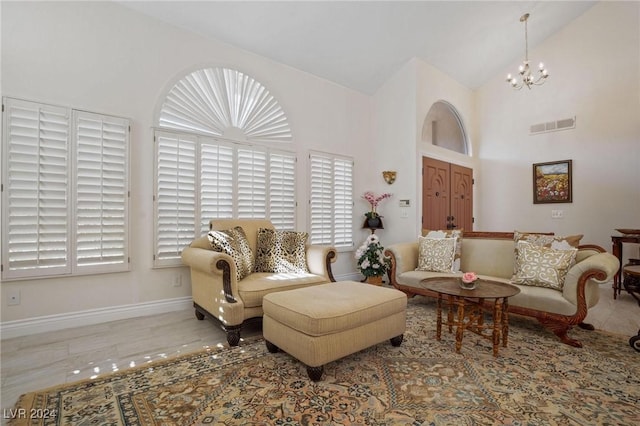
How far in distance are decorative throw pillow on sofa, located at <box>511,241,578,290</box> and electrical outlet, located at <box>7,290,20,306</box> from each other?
455 centimetres

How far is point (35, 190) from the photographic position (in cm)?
272

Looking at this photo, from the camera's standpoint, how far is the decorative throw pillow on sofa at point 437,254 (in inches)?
140

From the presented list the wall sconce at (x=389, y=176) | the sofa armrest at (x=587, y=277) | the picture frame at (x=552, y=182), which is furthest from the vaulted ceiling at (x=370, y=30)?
the sofa armrest at (x=587, y=277)

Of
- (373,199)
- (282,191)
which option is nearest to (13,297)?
(282,191)

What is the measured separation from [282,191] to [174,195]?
1.38 metres

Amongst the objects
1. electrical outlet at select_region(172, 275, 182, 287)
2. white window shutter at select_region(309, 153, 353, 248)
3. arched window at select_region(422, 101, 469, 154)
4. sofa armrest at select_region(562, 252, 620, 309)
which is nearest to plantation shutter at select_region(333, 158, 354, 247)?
white window shutter at select_region(309, 153, 353, 248)

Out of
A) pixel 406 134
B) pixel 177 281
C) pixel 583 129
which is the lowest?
pixel 177 281

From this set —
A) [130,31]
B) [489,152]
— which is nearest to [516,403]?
[130,31]

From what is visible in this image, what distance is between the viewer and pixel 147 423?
A: 1.57 m

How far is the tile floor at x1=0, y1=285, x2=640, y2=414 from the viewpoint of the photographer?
6.68 ft

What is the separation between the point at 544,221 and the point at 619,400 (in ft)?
14.1

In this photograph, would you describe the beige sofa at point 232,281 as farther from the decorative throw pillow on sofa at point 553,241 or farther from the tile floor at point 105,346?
the decorative throw pillow on sofa at point 553,241

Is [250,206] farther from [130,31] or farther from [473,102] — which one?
[473,102]

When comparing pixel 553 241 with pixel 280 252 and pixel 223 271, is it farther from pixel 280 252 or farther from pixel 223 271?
pixel 223 271
